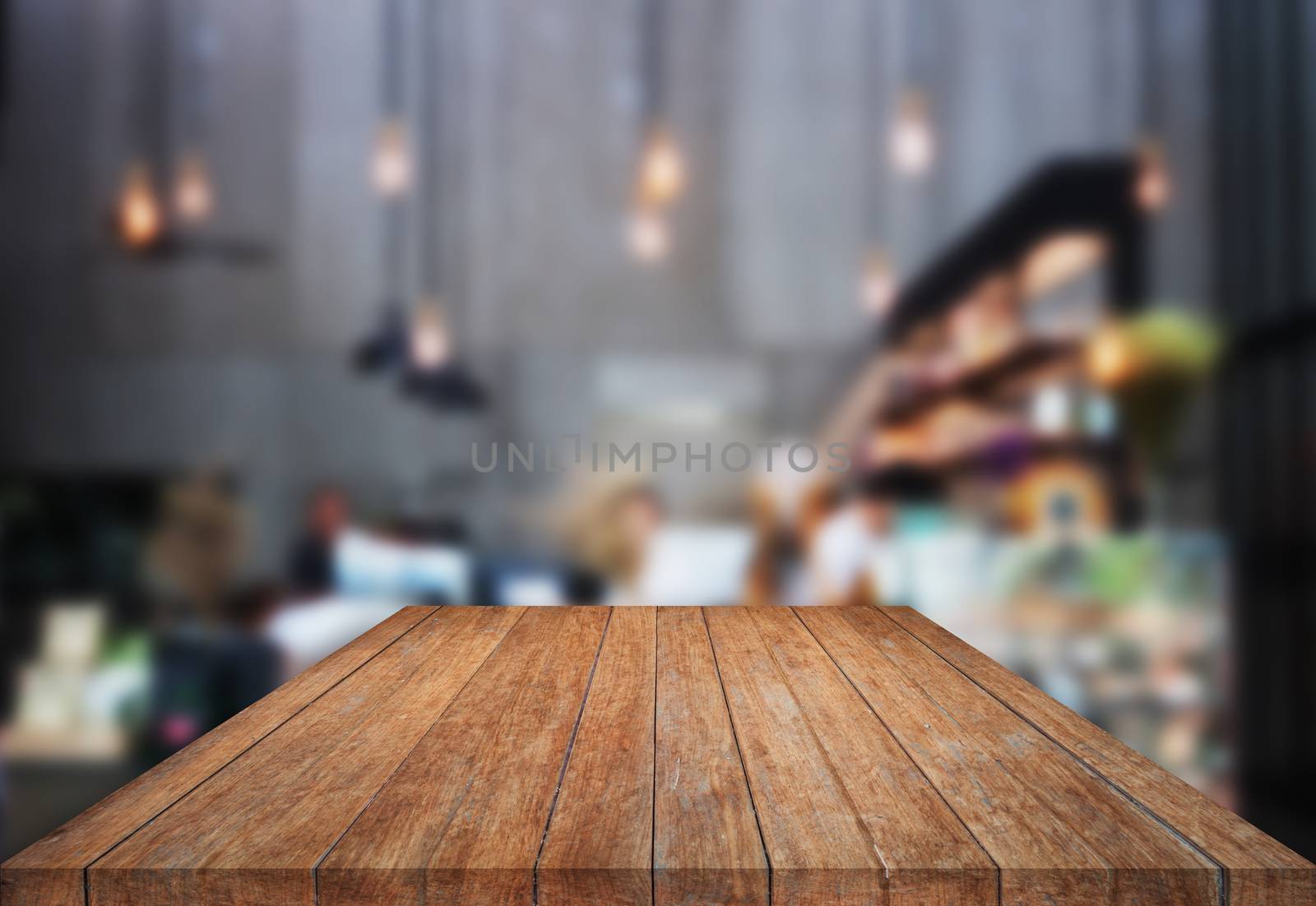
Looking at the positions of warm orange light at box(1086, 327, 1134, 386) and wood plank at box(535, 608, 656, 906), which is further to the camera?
warm orange light at box(1086, 327, 1134, 386)

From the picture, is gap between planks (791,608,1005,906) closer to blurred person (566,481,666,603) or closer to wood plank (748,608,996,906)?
wood plank (748,608,996,906)

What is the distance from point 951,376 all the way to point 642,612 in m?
1.27

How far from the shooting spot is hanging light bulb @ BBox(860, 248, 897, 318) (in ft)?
9.08

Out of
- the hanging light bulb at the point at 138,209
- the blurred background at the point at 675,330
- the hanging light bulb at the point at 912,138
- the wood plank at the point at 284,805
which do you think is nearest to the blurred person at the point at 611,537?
the blurred background at the point at 675,330

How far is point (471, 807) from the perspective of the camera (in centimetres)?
103

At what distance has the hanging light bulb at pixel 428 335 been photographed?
2.82 m

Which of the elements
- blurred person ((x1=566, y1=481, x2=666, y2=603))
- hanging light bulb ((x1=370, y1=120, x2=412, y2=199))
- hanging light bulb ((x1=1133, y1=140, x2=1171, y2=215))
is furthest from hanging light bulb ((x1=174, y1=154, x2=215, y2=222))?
hanging light bulb ((x1=1133, y1=140, x2=1171, y2=215))

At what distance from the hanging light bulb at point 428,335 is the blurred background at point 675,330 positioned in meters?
0.01

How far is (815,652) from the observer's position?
1831mm

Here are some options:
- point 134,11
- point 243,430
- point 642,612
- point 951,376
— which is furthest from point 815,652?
point 134,11

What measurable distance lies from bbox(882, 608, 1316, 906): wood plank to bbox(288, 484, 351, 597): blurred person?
2.02 meters

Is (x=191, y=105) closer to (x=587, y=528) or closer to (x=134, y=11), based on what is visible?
(x=134, y=11)

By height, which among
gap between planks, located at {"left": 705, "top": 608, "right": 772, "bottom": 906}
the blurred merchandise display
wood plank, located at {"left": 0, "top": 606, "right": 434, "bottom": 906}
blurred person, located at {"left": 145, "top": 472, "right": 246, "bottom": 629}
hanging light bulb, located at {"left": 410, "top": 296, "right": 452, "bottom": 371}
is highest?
hanging light bulb, located at {"left": 410, "top": 296, "right": 452, "bottom": 371}

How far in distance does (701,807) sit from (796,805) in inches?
4.5
